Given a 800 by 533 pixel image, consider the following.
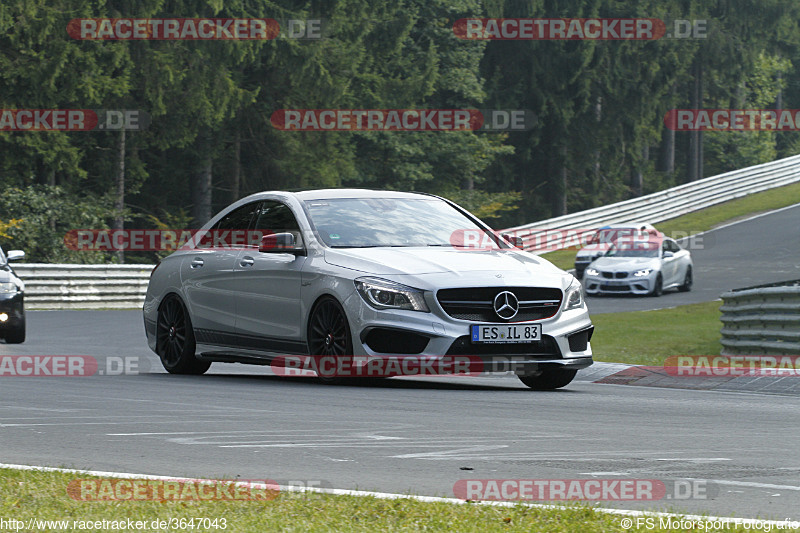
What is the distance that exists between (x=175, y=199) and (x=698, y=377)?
37776 millimetres

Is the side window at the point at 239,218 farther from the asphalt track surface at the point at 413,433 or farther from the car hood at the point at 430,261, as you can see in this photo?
the car hood at the point at 430,261

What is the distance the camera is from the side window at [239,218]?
Result: 1339cm

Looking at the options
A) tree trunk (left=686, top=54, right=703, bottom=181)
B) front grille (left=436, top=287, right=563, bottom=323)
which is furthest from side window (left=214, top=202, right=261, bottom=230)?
tree trunk (left=686, top=54, right=703, bottom=181)

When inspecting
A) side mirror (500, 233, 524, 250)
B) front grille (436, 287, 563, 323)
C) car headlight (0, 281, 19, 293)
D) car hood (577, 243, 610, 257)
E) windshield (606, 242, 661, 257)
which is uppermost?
side mirror (500, 233, 524, 250)

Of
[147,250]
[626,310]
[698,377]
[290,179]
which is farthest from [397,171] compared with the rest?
[698,377]

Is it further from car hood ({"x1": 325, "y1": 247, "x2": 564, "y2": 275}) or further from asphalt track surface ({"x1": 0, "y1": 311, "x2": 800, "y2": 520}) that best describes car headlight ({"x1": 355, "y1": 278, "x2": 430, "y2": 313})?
asphalt track surface ({"x1": 0, "y1": 311, "x2": 800, "y2": 520})

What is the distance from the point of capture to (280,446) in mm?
8078

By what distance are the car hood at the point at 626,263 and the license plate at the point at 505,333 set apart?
2060 centimetres

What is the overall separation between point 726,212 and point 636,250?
20.3 m

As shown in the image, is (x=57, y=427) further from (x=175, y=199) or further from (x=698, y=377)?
(x=175, y=199)

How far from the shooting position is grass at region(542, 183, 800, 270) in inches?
1881

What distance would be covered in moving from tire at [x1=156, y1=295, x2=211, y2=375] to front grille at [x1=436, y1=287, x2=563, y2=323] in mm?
3315

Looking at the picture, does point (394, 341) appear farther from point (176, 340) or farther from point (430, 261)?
point (176, 340)

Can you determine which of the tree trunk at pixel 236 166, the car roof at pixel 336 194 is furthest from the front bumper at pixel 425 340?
the tree trunk at pixel 236 166
